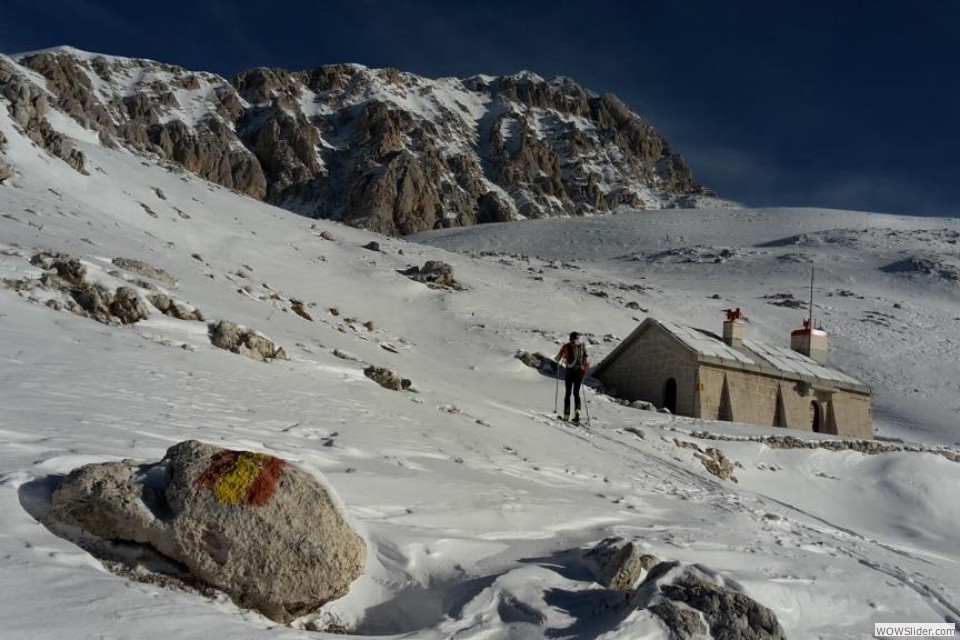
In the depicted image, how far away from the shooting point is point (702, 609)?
14.0 feet

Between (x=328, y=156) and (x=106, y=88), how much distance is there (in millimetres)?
39304

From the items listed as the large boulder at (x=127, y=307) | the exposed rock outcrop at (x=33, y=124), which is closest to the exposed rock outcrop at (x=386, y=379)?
the large boulder at (x=127, y=307)

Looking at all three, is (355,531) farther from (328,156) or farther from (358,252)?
(328,156)

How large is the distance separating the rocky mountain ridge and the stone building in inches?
3142

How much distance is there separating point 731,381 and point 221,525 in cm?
2073

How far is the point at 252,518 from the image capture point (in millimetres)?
3943

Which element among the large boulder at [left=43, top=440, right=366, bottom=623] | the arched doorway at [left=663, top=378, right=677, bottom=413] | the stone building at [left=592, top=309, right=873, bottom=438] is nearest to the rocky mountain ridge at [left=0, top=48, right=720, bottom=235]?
the stone building at [left=592, top=309, right=873, bottom=438]

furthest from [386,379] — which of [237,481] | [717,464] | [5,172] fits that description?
[5,172]

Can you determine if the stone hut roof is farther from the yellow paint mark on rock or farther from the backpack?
the yellow paint mark on rock

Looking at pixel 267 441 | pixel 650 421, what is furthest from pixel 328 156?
pixel 267 441

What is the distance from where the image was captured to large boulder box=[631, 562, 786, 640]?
4148mm

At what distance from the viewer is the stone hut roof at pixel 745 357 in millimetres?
22281

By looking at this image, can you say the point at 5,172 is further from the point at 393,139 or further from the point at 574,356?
the point at 393,139

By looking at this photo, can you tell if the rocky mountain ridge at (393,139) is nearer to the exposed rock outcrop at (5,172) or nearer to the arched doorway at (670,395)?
the exposed rock outcrop at (5,172)
